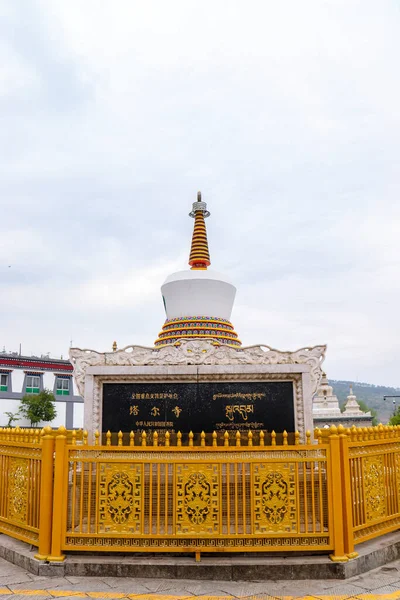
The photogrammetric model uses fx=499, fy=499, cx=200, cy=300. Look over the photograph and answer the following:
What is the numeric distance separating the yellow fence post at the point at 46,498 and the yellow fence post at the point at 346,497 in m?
3.63

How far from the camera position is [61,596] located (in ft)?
17.5

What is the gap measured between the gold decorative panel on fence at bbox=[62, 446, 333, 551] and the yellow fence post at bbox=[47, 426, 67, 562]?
0.08 m

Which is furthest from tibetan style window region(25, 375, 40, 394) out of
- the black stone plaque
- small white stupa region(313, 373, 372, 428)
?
the black stone plaque

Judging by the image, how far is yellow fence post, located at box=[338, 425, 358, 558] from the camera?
6.05 m

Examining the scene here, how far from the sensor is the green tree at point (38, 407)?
40.7 m

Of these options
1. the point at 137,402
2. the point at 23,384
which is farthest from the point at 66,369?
the point at 137,402

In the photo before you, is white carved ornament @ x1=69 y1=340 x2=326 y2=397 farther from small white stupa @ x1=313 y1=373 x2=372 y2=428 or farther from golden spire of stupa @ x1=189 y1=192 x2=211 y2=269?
small white stupa @ x1=313 y1=373 x2=372 y2=428

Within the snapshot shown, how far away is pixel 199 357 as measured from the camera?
1134cm

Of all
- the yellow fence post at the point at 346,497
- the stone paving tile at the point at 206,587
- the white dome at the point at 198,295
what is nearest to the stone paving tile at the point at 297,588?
the stone paving tile at the point at 206,587

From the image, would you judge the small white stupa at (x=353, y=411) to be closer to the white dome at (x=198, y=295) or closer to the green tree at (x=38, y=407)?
the white dome at (x=198, y=295)

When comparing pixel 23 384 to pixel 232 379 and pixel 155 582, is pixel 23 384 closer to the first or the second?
pixel 232 379

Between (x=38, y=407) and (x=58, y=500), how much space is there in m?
37.0

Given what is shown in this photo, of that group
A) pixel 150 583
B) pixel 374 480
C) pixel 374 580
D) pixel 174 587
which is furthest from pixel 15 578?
pixel 374 480

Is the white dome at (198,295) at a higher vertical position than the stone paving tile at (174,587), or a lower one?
higher
